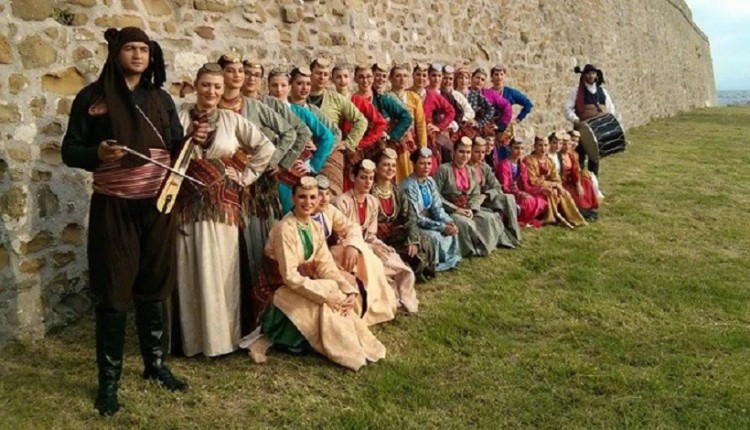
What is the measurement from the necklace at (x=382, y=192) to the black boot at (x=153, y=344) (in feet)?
6.42

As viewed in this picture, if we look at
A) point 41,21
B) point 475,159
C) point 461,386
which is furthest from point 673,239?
point 41,21

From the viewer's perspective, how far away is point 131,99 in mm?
2717

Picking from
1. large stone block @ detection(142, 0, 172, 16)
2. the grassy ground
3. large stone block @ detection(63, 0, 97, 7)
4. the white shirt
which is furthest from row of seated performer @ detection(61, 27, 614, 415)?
the white shirt

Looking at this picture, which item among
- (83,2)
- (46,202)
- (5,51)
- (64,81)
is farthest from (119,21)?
(46,202)

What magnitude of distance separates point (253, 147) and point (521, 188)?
384cm

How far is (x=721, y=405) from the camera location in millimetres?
2910

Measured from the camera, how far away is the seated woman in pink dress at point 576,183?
690 centimetres

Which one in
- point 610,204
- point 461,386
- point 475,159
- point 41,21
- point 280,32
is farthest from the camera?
point 610,204

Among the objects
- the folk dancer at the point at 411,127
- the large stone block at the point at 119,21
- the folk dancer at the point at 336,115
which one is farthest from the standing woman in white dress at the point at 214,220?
the folk dancer at the point at 411,127

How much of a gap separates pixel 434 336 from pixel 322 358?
27.9 inches

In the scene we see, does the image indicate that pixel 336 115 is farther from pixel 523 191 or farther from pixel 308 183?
pixel 523 191

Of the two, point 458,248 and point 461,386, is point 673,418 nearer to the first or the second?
point 461,386

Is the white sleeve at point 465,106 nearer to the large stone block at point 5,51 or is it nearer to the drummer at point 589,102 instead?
the drummer at point 589,102

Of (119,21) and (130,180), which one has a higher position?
(119,21)
